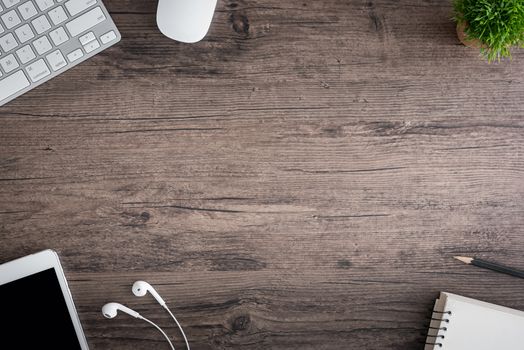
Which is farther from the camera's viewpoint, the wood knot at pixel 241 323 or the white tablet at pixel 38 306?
Answer: the wood knot at pixel 241 323

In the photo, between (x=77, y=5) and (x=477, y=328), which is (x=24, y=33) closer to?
(x=77, y=5)

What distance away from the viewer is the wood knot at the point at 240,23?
90 centimetres

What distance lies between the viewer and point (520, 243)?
0.93m

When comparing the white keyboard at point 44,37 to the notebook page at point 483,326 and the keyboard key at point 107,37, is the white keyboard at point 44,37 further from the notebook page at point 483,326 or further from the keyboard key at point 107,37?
the notebook page at point 483,326

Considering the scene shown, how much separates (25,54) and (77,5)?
0.11 metres

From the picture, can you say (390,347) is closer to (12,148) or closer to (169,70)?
(169,70)

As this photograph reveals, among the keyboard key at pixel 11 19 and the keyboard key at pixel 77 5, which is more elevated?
the keyboard key at pixel 77 5

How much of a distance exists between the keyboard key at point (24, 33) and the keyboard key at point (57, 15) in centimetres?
4

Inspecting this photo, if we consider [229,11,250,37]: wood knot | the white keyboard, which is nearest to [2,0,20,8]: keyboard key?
the white keyboard

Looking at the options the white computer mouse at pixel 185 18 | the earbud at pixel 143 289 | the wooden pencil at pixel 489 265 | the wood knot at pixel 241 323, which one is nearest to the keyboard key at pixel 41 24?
the white computer mouse at pixel 185 18

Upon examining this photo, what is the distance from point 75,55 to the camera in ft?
2.82

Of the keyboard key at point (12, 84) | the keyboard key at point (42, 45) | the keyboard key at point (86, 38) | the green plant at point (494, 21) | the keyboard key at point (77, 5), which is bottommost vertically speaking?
the keyboard key at point (12, 84)

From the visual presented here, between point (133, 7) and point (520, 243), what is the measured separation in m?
0.76

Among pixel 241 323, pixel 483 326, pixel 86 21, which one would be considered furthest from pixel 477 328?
pixel 86 21
